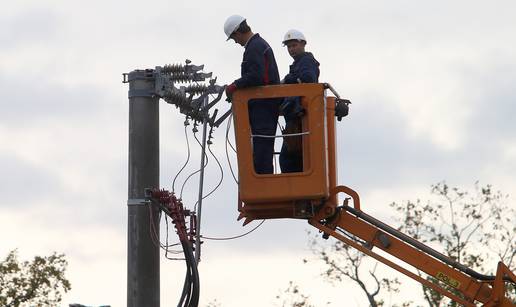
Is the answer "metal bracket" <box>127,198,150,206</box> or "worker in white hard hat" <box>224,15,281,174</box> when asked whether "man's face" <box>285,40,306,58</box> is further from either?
"metal bracket" <box>127,198,150,206</box>

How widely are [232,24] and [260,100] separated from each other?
2.65ft

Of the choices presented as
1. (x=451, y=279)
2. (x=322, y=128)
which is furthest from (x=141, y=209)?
(x=451, y=279)

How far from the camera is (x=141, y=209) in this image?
1166 cm

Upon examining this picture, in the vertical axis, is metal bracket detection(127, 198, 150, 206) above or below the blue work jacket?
below

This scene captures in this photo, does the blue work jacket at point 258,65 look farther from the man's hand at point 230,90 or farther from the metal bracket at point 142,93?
the metal bracket at point 142,93

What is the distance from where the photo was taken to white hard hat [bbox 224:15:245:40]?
11.7m

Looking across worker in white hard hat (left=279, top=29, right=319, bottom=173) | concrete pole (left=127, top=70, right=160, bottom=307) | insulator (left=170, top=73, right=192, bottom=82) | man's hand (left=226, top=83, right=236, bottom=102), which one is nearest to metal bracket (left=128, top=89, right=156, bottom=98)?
concrete pole (left=127, top=70, right=160, bottom=307)

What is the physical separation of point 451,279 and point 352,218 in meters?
1.07

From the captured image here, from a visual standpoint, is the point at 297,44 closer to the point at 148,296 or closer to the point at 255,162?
the point at 255,162

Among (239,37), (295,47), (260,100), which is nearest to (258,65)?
(260,100)

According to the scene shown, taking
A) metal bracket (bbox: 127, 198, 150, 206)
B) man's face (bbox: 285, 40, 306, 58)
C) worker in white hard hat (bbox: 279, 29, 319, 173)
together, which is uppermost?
man's face (bbox: 285, 40, 306, 58)

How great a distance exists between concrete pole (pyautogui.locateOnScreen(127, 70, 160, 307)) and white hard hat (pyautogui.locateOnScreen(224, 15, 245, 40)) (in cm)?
82

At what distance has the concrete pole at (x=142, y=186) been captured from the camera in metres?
11.5

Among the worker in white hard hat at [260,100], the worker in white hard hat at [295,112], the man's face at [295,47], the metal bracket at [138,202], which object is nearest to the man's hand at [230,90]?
the worker in white hard hat at [260,100]
